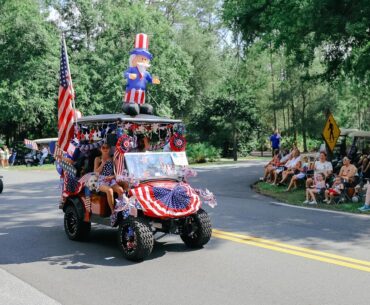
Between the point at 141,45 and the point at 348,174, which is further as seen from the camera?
the point at 348,174

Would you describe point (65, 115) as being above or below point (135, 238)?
above

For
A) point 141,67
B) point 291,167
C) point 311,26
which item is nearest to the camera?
point 141,67

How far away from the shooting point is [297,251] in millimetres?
8055

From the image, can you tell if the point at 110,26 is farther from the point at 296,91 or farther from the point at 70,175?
the point at 70,175

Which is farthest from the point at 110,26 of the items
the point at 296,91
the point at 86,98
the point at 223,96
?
the point at 296,91

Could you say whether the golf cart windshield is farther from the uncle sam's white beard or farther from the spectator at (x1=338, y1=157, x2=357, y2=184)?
the spectator at (x1=338, y1=157, x2=357, y2=184)

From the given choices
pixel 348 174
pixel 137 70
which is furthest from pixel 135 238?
pixel 348 174

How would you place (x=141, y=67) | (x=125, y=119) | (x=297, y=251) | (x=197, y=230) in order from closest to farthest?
1. (x=297, y=251)
2. (x=125, y=119)
3. (x=197, y=230)
4. (x=141, y=67)

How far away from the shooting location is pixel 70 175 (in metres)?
9.48

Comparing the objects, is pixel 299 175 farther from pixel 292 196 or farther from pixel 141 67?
pixel 141 67

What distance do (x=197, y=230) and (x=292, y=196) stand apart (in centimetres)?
826

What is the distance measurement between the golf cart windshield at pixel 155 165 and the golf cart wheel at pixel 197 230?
806 millimetres

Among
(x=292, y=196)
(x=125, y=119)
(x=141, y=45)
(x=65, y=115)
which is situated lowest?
(x=292, y=196)

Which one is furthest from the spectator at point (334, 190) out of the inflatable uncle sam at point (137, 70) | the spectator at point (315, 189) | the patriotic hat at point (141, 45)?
the patriotic hat at point (141, 45)
